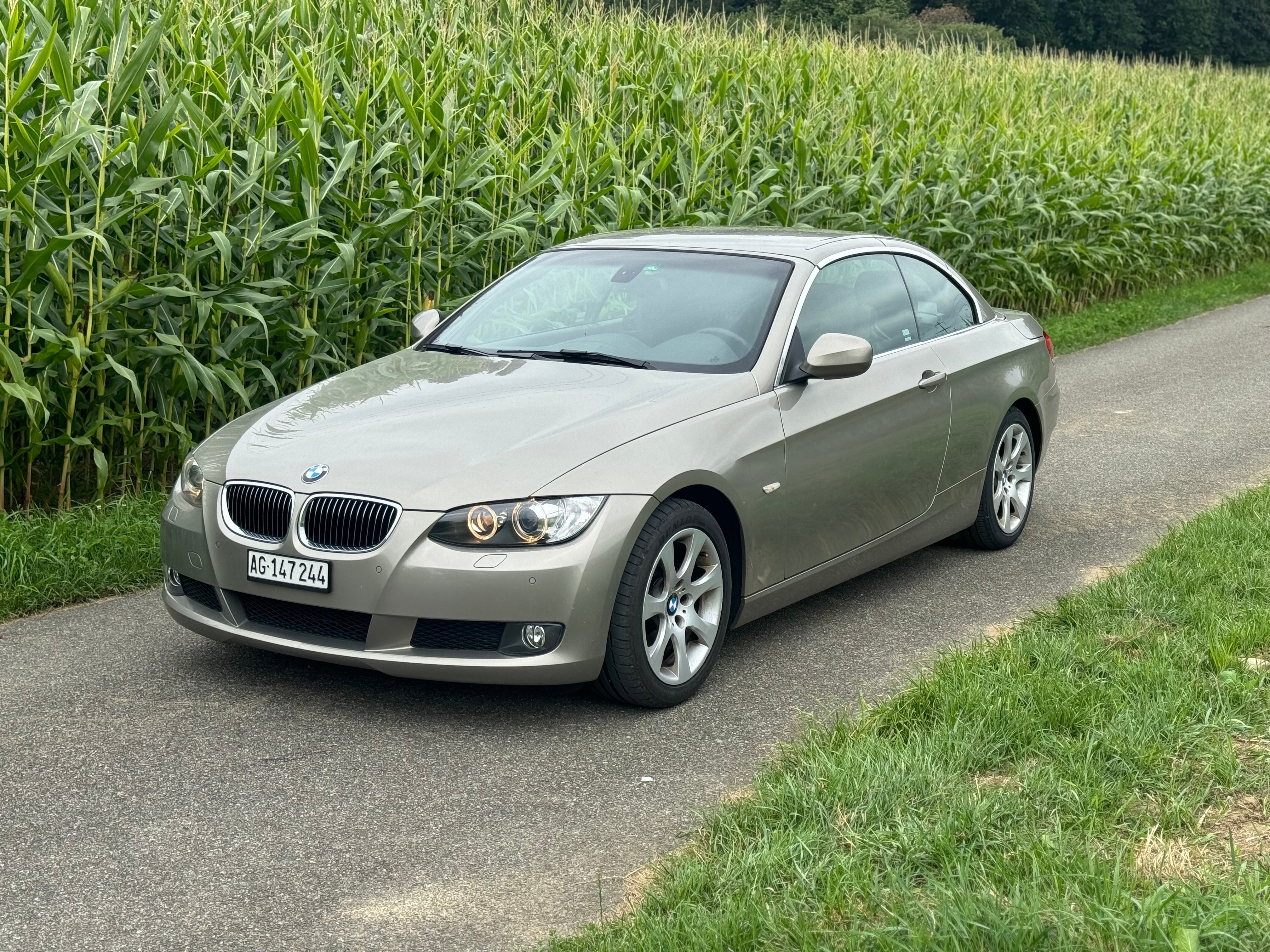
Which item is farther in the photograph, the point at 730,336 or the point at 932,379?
the point at 932,379

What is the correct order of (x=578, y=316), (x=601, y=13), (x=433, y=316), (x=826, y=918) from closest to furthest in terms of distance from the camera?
1. (x=826, y=918)
2. (x=578, y=316)
3. (x=433, y=316)
4. (x=601, y=13)

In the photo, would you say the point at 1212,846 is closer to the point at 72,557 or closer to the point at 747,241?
the point at 747,241

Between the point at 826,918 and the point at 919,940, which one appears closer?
the point at 919,940

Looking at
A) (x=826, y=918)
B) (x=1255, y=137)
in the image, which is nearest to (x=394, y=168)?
(x=826, y=918)

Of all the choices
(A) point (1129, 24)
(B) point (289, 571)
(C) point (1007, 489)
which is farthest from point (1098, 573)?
(A) point (1129, 24)

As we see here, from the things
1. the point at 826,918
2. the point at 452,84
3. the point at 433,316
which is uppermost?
the point at 452,84

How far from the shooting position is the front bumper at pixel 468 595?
4566 millimetres

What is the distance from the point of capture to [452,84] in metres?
9.73

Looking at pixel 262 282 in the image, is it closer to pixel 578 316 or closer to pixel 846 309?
pixel 578 316

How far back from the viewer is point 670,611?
4.98 m

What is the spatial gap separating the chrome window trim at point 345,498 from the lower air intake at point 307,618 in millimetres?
189

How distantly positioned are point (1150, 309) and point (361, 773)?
580 inches

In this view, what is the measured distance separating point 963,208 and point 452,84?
6533mm

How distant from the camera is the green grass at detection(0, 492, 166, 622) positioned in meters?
6.20
